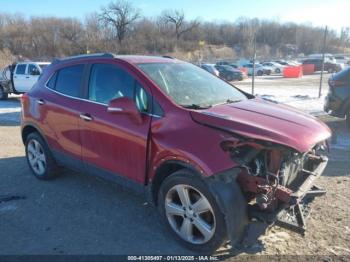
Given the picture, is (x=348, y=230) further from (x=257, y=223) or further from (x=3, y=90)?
(x=3, y=90)

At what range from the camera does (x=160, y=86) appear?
4012mm

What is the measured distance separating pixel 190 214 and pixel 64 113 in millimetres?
2253

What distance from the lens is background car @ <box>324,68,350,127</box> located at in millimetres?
8992

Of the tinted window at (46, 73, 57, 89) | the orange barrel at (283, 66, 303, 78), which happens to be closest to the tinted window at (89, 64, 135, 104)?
the tinted window at (46, 73, 57, 89)

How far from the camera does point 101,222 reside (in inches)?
167

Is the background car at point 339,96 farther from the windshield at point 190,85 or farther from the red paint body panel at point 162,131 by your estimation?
the red paint body panel at point 162,131

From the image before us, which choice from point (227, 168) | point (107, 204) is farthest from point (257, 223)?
point (107, 204)

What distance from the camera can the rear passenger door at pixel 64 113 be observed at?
4785mm

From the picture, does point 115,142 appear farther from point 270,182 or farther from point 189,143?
point 270,182

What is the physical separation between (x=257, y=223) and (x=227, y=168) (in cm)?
55

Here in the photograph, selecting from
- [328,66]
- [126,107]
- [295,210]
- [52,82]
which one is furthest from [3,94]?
[328,66]

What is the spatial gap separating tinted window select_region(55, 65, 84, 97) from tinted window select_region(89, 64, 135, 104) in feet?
0.95

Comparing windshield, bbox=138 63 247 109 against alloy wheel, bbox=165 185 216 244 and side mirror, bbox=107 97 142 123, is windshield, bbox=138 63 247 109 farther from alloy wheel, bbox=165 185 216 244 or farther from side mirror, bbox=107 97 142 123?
alloy wheel, bbox=165 185 216 244

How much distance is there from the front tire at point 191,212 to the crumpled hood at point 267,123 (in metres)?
0.54
